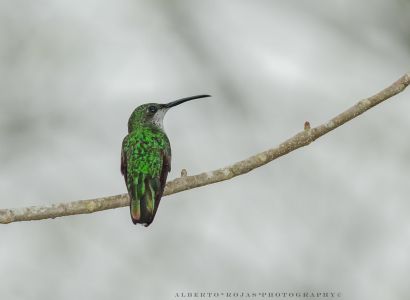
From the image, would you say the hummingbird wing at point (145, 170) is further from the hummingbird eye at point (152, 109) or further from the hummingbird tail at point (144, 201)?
the hummingbird eye at point (152, 109)

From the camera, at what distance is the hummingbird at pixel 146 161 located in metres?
5.05

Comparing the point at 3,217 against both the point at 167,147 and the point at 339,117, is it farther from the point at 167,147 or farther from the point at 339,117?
the point at 339,117

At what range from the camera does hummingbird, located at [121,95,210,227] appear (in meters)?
5.05

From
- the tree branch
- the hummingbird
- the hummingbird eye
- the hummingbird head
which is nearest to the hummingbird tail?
the hummingbird

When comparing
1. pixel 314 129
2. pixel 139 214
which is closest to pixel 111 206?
pixel 139 214

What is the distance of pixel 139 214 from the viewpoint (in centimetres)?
496

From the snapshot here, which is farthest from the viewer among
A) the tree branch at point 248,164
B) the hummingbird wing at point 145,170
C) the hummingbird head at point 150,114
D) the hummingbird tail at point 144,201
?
the hummingbird head at point 150,114

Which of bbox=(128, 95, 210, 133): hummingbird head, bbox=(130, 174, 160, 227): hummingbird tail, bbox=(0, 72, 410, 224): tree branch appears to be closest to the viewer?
bbox=(0, 72, 410, 224): tree branch

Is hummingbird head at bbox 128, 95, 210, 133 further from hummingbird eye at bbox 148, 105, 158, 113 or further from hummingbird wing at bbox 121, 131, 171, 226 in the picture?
hummingbird wing at bbox 121, 131, 171, 226

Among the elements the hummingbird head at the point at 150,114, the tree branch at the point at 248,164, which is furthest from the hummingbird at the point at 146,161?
the tree branch at the point at 248,164

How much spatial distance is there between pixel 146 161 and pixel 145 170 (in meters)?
0.17

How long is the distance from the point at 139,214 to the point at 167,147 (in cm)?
165

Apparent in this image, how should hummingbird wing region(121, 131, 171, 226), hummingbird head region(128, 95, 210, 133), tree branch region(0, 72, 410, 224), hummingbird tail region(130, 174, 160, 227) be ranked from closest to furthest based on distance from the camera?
tree branch region(0, 72, 410, 224) → hummingbird tail region(130, 174, 160, 227) → hummingbird wing region(121, 131, 171, 226) → hummingbird head region(128, 95, 210, 133)

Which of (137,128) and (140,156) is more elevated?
(137,128)
